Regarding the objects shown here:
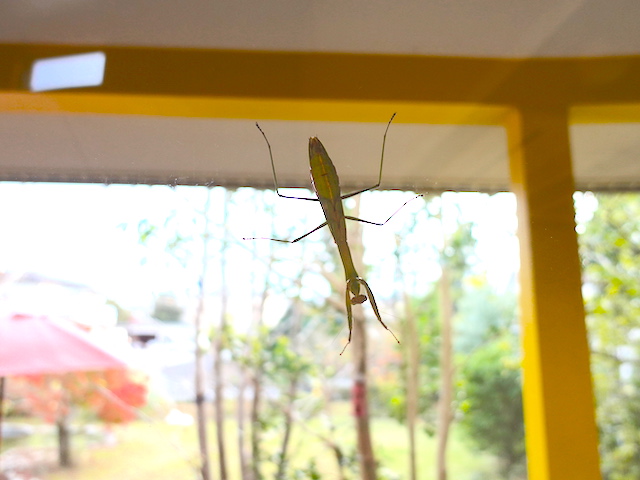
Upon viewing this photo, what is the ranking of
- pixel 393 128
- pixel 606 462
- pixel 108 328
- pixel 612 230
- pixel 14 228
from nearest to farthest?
pixel 393 128
pixel 14 228
pixel 108 328
pixel 612 230
pixel 606 462

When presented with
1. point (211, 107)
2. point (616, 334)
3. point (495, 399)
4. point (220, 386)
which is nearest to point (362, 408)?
point (220, 386)

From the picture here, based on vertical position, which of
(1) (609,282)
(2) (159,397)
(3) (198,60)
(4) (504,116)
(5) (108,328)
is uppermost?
(3) (198,60)

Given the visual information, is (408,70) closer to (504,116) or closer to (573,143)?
(504,116)

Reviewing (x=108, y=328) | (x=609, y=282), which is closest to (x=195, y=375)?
(x=108, y=328)

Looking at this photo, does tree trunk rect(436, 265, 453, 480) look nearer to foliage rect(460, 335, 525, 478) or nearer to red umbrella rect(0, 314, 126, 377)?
foliage rect(460, 335, 525, 478)

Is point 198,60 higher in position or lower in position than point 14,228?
higher

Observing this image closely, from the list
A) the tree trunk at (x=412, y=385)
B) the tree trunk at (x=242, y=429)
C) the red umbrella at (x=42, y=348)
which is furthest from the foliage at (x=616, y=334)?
the red umbrella at (x=42, y=348)

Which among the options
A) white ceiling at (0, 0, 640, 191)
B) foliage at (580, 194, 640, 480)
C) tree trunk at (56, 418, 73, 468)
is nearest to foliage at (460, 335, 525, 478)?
foliage at (580, 194, 640, 480)
